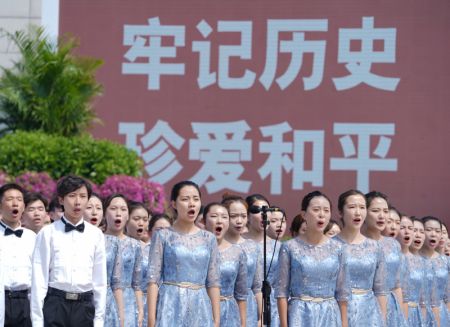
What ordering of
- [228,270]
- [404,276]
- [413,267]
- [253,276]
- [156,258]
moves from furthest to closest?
1. [413,267]
2. [404,276]
3. [253,276]
4. [228,270]
5. [156,258]

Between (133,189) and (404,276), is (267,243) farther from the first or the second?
(133,189)

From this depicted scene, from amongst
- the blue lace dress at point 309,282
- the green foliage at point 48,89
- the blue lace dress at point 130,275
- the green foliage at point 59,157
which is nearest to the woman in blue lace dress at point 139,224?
the blue lace dress at point 130,275

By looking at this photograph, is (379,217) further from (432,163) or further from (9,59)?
(9,59)

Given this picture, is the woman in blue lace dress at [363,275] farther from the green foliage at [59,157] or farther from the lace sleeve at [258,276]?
the green foliage at [59,157]

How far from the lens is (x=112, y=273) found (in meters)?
7.82

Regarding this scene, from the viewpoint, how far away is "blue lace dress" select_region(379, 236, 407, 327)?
849 cm

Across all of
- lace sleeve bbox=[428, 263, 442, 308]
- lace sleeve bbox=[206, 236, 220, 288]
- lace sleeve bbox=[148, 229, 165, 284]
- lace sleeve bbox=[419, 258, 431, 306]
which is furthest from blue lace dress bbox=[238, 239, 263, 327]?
lace sleeve bbox=[428, 263, 442, 308]

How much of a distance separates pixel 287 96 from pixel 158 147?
6.02 feet

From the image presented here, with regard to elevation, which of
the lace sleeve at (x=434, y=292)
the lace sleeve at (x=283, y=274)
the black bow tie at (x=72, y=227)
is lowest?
the lace sleeve at (x=434, y=292)

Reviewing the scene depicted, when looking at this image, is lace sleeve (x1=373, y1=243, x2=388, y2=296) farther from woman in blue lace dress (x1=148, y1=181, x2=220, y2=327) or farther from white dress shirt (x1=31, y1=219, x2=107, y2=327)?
white dress shirt (x1=31, y1=219, x2=107, y2=327)

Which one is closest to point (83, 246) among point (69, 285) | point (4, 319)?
point (69, 285)

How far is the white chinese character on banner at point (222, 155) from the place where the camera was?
610 inches

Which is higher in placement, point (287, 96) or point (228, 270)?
point (287, 96)

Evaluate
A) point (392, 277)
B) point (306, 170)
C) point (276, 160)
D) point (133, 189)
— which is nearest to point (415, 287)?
point (392, 277)
